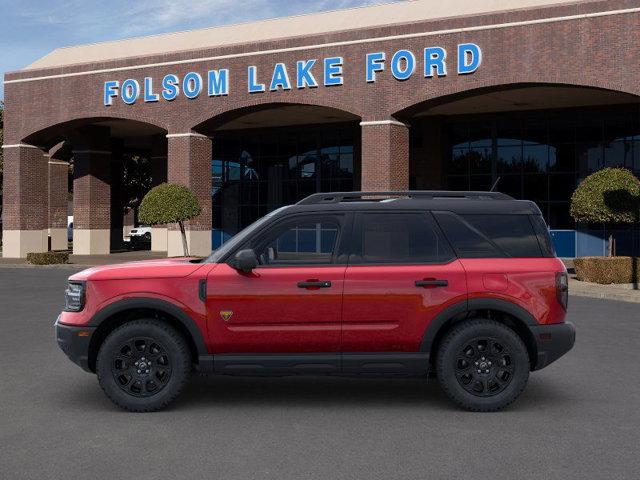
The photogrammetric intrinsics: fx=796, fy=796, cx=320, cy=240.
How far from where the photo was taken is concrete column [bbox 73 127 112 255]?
42500mm

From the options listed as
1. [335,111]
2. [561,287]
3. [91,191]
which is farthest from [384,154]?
[561,287]

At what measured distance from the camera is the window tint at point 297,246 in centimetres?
723

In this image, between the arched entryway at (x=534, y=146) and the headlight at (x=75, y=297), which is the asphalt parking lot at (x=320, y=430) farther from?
the arched entryway at (x=534, y=146)

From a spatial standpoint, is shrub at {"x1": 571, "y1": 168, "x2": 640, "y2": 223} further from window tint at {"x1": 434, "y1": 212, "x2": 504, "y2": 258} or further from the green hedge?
window tint at {"x1": 434, "y1": 212, "x2": 504, "y2": 258}

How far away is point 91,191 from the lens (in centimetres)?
4256

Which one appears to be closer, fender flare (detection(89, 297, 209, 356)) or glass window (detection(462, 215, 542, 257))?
fender flare (detection(89, 297, 209, 356))

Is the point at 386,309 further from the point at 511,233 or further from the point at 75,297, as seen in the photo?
the point at 75,297

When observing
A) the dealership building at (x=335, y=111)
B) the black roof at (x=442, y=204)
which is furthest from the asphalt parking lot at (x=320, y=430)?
the dealership building at (x=335, y=111)

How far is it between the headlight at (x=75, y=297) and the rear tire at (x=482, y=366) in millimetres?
3259

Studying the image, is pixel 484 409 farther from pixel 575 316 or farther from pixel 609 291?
pixel 609 291

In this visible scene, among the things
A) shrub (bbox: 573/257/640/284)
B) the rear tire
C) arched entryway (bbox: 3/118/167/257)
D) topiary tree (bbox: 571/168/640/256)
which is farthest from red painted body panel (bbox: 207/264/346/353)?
arched entryway (bbox: 3/118/167/257)

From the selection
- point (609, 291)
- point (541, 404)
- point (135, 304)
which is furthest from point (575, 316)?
point (135, 304)

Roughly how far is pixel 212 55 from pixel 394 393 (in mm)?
28865

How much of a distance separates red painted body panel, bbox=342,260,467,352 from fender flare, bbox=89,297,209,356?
1285 mm
